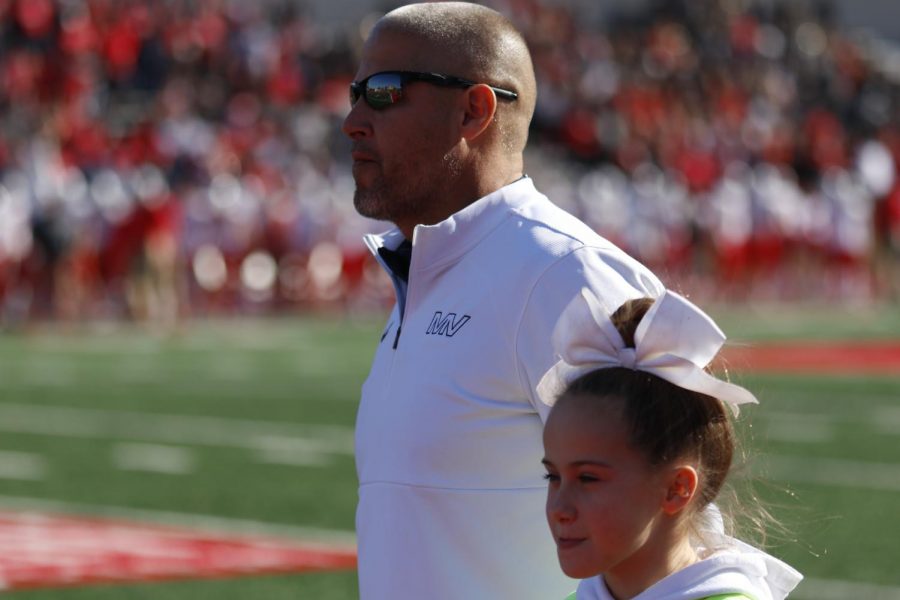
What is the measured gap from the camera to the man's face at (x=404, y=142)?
142 inches

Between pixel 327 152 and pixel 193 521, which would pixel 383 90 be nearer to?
pixel 193 521

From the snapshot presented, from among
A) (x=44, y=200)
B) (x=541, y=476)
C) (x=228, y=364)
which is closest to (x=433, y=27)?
(x=541, y=476)

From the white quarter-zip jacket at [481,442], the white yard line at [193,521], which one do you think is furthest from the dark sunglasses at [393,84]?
the white yard line at [193,521]

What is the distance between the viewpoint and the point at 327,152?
102ft

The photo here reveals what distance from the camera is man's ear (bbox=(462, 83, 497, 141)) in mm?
3570

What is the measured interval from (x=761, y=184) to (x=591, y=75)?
16.1ft

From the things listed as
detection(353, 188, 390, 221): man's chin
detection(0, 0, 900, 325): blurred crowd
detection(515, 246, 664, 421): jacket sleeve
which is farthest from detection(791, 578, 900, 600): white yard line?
detection(0, 0, 900, 325): blurred crowd

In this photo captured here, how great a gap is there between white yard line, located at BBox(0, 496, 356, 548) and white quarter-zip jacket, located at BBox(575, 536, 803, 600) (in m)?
6.01

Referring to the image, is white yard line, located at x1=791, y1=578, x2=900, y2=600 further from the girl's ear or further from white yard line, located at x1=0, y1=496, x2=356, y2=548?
the girl's ear

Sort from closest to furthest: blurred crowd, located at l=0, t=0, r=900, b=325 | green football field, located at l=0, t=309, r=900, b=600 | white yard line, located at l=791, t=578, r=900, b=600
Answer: white yard line, located at l=791, t=578, r=900, b=600, green football field, located at l=0, t=309, r=900, b=600, blurred crowd, located at l=0, t=0, r=900, b=325

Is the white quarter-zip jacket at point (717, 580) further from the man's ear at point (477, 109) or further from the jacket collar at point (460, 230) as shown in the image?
the man's ear at point (477, 109)

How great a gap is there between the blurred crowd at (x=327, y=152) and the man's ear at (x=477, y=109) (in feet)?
63.6

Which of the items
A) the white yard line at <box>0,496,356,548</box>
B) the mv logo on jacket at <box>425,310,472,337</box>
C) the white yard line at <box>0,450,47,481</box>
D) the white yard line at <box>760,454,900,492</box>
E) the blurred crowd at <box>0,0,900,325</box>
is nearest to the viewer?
the mv logo on jacket at <box>425,310,472,337</box>

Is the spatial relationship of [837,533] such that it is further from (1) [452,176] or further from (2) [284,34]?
(2) [284,34]
